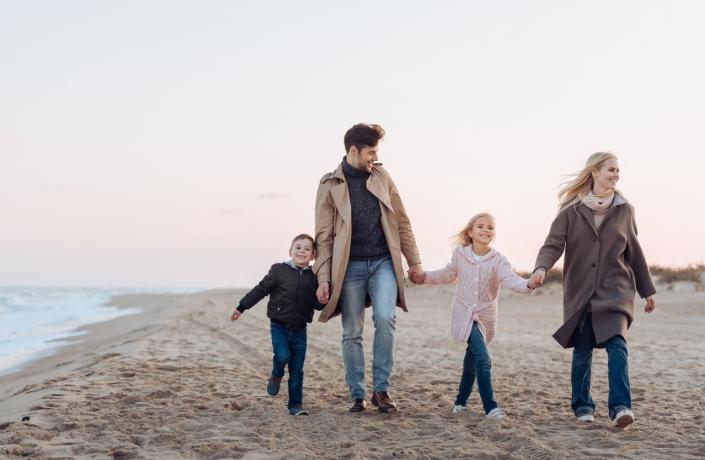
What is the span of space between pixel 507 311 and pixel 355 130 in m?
17.5

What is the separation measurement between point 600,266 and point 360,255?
1.82 metres

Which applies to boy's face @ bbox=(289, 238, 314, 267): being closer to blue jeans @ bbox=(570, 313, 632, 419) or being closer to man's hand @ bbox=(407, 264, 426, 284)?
man's hand @ bbox=(407, 264, 426, 284)

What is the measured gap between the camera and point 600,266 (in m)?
5.55

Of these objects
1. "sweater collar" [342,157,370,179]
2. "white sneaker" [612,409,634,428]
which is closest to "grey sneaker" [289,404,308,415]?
"sweater collar" [342,157,370,179]

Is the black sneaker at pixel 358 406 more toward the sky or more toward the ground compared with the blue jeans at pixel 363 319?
more toward the ground

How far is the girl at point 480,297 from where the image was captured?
570 cm

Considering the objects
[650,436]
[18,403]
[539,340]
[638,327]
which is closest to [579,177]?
[650,436]

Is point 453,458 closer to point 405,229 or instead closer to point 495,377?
point 405,229

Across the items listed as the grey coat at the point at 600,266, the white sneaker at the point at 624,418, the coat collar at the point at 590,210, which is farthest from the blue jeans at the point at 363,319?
the white sneaker at the point at 624,418

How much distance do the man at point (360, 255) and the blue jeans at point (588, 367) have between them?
1349 millimetres

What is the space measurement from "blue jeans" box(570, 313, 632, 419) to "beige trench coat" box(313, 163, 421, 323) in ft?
4.61

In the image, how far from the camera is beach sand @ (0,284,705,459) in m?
4.73

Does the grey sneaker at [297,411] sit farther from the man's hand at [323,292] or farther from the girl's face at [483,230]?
the girl's face at [483,230]

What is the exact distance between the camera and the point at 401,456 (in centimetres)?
450
